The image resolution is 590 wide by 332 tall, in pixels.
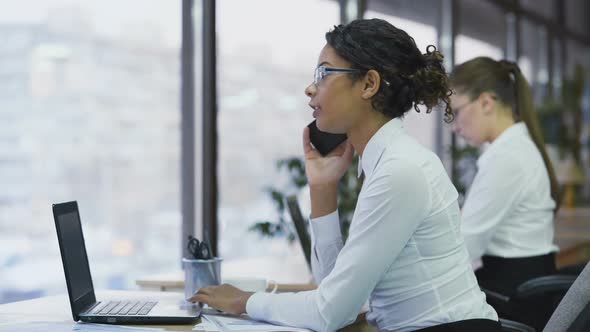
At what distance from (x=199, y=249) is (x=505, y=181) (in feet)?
4.43

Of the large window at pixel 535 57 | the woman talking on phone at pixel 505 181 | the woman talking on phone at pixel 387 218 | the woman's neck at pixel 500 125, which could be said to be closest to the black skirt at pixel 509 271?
the woman talking on phone at pixel 505 181

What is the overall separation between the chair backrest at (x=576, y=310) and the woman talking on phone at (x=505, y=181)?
1.22 m

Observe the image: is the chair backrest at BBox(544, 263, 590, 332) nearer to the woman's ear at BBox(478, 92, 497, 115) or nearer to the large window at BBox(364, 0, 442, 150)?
the woman's ear at BBox(478, 92, 497, 115)

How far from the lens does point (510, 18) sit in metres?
7.98

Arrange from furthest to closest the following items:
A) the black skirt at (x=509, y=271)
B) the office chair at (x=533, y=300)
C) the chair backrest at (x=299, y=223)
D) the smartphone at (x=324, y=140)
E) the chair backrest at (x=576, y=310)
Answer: the black skirt at (x=509, y=271)
the office chair at (x=533, y=300)
the chair backrest at (x=299, y=223)
the smartphone at (x=324, y=140)
the chair backrest at (x=576, y=310)

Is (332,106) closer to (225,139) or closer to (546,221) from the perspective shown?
(546,221)

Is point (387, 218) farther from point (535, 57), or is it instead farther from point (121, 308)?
point (535, 57)

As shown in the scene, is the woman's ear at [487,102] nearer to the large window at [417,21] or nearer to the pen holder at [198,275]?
the pen holder at [198,275]

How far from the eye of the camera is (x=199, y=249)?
2.34m

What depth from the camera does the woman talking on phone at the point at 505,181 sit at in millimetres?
3166

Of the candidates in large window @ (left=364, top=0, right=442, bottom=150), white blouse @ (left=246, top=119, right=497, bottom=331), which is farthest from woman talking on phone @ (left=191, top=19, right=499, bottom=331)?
large window @ (left=364, top=0, right=442, bottom=150)

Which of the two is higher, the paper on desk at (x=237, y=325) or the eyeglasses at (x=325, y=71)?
the eyeglasses at (x=325, y=71)

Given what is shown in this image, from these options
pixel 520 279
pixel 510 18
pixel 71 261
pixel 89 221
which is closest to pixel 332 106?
pixel 71 261

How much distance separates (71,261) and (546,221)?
6.42 ft
